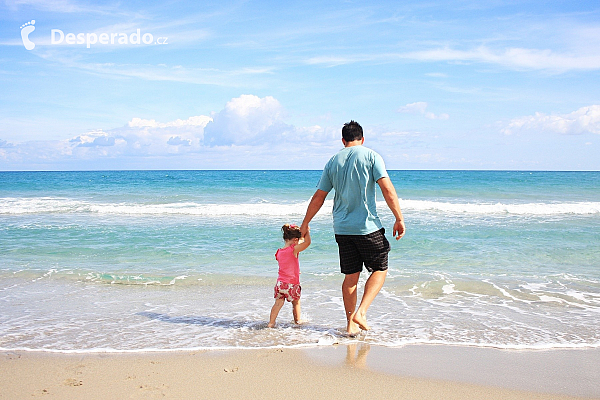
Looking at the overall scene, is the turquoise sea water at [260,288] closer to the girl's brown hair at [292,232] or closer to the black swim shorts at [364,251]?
the black swim shorts at [364,251]

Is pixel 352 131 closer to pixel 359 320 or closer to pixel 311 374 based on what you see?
pixel 359 320

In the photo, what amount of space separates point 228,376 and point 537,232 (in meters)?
10.3

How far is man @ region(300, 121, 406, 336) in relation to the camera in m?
4.14

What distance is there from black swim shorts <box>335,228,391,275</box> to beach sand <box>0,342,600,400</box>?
723 mm

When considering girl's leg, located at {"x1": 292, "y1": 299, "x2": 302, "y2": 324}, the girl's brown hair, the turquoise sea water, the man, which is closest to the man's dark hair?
the man

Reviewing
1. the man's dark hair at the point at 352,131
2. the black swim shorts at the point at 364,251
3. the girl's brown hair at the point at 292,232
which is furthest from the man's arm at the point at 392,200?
the girl's brown hair at the point at 292,232

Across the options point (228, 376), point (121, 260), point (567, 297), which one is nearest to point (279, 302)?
point (228, 376)

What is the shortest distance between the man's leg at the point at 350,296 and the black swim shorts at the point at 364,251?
68mm

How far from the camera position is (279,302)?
188 inches

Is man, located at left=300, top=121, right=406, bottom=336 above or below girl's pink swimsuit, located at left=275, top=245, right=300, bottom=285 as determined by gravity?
above

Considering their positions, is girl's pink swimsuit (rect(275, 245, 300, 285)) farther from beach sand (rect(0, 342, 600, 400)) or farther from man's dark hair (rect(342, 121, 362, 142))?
man's dark hair (rect(342, 121, 362, 142))

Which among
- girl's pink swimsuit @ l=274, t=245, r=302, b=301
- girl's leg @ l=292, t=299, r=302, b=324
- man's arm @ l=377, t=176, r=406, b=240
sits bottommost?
girl's leg @ l=292, t=299, r=302, b=324

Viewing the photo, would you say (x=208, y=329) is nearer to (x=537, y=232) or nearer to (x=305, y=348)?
(x=305, y=348)

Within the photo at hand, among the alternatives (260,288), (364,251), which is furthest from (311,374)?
(260,288)
